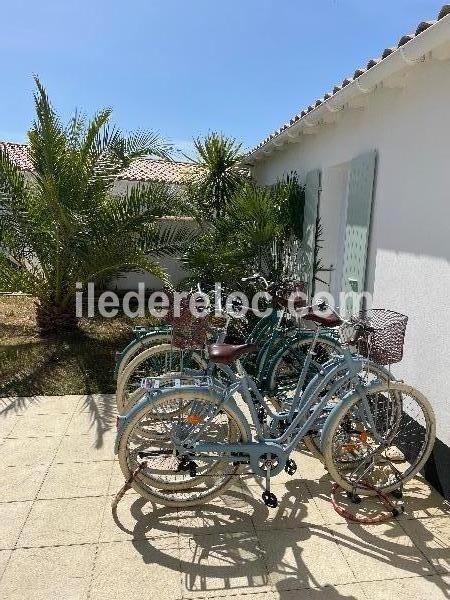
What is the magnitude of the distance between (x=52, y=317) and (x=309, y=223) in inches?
173

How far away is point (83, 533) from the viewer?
3037 millimetres

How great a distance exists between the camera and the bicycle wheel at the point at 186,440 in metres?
3.18

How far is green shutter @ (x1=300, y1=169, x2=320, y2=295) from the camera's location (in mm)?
6566

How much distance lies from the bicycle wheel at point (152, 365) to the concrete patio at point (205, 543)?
2.28 feet

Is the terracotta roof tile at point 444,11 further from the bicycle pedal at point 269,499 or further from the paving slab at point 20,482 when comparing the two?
the paving slab at point 20,482

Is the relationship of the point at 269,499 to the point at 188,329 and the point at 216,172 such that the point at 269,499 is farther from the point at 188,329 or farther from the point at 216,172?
the point at 216,172

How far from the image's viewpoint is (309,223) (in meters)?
6.78

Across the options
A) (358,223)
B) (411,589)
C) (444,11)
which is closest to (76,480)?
(411,589)

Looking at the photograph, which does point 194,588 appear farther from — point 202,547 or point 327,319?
point 327,319

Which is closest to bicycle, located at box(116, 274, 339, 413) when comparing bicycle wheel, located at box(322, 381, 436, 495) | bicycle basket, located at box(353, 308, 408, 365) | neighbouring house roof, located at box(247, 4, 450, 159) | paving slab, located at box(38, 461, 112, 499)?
paving slab, located at box(38, 461, 112, 499)

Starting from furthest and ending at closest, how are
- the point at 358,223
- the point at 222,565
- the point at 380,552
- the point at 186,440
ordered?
1. the point at 358,223
2. the point at 186,440
3. the point at 380,552
4. the point at 222,565

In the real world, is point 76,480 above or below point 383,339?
below

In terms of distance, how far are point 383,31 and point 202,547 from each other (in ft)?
13.8

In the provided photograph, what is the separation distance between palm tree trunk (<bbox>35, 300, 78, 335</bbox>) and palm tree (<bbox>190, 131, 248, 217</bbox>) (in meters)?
3.68
